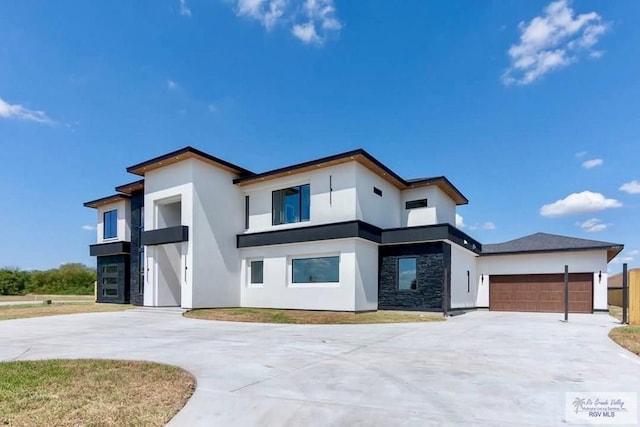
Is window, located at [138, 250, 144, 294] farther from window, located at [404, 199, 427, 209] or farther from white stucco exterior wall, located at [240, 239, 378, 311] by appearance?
window, located at [404, 199, 427, 209]

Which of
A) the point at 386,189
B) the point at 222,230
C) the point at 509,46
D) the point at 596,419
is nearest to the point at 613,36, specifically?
the point at 509,46

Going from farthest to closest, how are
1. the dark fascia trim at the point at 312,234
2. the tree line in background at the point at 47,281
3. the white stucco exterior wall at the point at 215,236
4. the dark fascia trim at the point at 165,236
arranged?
1. the tree line in background at the point at 47,281
2. the white stucco exterior wall at the point at 215,236
3. the dark fascia trim at the point at 165,236
4. the dark fascia trim at the point at 312,234

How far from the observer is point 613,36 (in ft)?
41.0

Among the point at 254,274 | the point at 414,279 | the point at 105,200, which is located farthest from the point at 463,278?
the point at 105,200

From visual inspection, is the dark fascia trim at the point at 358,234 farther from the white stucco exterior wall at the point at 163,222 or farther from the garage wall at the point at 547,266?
the garage wall at the point at 547,266

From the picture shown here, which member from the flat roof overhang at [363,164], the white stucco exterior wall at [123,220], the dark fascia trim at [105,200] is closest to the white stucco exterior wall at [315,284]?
the flat roof overhang at [363,164]

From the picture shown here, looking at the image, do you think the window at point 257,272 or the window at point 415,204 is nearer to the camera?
the window at point 257,272

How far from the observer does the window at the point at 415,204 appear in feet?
67.0

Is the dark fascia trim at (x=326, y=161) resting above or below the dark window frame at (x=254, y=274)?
above

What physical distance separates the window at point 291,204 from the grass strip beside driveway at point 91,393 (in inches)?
482

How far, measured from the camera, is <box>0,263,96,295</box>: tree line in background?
39812 millimetres

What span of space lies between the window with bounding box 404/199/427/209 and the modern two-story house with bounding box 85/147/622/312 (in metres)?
0.06

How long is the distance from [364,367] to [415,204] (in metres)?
15.4

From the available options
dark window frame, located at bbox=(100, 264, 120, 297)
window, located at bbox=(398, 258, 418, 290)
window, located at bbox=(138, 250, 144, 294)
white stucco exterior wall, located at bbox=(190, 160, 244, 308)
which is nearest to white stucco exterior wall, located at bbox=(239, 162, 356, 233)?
white stucco exterior wall, located at bbox=(190, 160, 244, 308)
